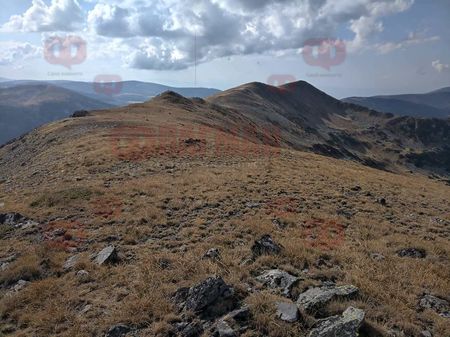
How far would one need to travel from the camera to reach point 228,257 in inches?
466

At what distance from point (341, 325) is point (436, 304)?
3798 millimetres

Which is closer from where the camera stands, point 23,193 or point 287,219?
point 287,219

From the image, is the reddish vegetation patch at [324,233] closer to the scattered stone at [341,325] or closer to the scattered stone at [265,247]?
the scattered stone at [265,247]

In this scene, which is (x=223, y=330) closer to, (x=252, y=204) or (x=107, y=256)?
(x=107, y=256)

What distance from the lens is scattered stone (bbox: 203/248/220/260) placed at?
1193cm

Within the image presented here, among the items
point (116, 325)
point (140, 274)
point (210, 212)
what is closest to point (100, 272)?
point (140, 274)

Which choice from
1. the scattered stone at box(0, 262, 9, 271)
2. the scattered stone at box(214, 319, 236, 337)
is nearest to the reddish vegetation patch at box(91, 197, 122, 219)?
the scattered stone at box(0, 262, 9, 271)

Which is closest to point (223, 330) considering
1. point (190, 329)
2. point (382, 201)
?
point (190, 329)

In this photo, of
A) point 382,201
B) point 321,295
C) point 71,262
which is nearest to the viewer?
point 321,295

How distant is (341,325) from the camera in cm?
753

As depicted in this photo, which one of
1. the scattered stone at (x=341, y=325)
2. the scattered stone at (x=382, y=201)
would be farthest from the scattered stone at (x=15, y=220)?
the scattered stone at (x=382, y=201)

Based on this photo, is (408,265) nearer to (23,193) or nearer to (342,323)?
(342,323)

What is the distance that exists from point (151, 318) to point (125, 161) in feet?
73.0

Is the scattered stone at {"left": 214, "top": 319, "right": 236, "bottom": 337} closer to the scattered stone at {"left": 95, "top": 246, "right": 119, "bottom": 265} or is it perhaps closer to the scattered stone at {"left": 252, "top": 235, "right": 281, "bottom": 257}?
the scattered stone at {"left": 252, "top": 235, "right": 281, "bottom": 257}
